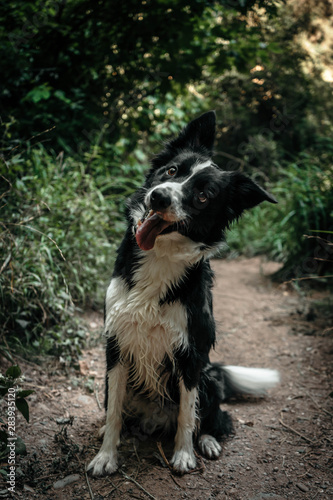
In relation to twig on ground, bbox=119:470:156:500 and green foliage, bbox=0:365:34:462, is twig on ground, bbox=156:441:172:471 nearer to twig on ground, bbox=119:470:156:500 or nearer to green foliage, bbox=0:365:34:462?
twig on ground, bbox=119:470:156:500

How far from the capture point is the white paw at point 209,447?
199cm

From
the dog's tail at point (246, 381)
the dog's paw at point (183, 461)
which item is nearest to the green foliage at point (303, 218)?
the dog's tail at point (246, 381)

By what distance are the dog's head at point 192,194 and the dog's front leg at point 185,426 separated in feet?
2.76

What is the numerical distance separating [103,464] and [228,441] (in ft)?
2.62

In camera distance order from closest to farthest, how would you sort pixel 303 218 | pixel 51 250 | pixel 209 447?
pixel 209 447, pixel 51 250, pixel 303 218

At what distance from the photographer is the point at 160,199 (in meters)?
1.66

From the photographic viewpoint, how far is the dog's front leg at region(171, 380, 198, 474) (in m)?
1.90

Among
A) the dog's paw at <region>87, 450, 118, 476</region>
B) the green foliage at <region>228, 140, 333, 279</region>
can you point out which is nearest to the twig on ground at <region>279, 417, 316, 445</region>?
the dog's paw at <region>87, 450, 118, 476</region>

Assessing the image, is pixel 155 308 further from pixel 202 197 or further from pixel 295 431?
pixel 295 431

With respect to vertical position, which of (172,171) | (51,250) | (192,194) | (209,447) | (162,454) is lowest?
(209,447)

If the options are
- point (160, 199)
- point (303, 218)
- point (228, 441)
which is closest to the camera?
point (160, 199)

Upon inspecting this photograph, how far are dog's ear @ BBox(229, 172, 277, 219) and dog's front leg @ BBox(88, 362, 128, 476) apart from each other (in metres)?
1.11

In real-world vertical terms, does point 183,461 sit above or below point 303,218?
above

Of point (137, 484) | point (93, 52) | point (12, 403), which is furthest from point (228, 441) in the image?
point (93, 52)
